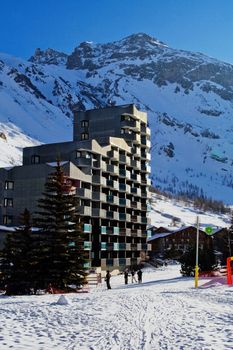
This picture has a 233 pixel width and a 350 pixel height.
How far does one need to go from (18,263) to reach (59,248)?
311 centimetres

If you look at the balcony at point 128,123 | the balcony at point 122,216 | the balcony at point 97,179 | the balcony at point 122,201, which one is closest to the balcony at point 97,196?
the balcony at point 97,179

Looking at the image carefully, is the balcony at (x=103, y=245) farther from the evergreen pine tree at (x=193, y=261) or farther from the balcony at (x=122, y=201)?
the evergreen pine tree at (x=193, y=261)

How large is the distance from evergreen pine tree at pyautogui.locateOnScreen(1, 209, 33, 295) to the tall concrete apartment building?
26389 millimetres

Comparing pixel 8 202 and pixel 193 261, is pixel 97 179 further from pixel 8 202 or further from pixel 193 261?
pixel 193 261

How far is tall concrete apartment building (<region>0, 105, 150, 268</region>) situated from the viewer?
6981cm

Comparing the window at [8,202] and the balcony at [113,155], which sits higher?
the balcony at [113,155]

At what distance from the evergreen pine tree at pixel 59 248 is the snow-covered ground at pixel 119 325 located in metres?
13.5

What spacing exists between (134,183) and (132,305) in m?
65.2

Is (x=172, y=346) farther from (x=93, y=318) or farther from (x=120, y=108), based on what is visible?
(x=120, y=108)

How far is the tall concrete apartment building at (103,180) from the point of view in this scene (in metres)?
69.8

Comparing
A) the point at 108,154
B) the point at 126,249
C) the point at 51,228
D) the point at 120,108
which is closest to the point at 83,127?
the point at 120,108

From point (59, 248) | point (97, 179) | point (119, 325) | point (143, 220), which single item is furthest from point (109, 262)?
point (119, 325)

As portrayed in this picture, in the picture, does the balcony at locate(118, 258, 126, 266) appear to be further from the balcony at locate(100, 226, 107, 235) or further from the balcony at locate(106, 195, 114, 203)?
the balcony at locate(106, 195, 114, 203)

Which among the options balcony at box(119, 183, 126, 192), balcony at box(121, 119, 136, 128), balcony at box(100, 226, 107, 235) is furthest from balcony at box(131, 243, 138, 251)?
balcony at box(121, 119, 136, 128)
